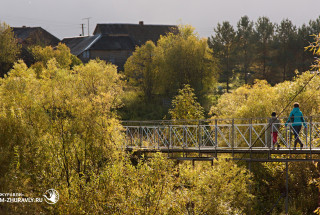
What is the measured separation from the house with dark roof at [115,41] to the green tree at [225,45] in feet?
24.8

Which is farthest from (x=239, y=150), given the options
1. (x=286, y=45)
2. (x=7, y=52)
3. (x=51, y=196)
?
(x=7, y=52)

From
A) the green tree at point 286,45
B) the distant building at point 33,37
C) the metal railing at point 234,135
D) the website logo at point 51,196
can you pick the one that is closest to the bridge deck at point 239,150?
the metal railing at point 234,135

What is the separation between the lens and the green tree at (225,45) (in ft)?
171

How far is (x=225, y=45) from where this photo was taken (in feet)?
173

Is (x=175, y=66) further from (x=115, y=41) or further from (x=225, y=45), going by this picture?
(x=115, y=41)

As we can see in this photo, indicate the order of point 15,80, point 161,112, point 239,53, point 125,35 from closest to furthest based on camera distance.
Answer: point 15,80 < point 161,112 < point 239,53 < point 125,35

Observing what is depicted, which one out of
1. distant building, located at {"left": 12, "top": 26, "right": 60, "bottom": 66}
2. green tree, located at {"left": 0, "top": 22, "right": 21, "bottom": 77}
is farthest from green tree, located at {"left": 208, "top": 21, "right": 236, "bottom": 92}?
distant building, located at {"left": 12, "top": 26, "right": 60, "bottom": 66}

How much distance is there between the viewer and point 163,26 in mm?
67625

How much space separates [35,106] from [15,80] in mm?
3120

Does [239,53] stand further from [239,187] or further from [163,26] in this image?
[239,187]

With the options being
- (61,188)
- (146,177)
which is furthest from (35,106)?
(146,177)

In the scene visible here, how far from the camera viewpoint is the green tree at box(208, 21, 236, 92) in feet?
171

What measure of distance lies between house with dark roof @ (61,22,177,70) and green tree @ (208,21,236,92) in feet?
24.8

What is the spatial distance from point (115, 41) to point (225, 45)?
54.1 feet
